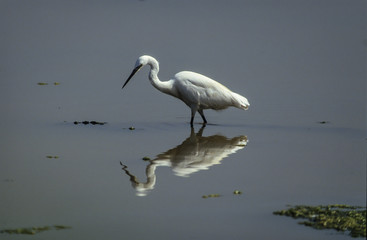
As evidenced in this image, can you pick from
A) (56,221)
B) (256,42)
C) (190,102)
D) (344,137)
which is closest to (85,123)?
(190,102)

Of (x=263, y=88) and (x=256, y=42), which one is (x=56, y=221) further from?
(x=256, y=42)

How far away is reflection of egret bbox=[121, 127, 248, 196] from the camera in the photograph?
31.3 ft

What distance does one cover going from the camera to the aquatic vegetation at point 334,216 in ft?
24.3

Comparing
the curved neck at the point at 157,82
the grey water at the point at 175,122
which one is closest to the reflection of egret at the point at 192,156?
the grey water at the point at 175,122

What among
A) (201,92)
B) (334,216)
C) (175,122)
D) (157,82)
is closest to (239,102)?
(201,92)

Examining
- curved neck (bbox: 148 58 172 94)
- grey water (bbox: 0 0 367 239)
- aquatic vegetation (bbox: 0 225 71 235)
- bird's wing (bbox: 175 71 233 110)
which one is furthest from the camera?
curved neck (bbox: 148 58 172 94)

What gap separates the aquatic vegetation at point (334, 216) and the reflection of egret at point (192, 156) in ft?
5.77

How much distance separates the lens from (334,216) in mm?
7734

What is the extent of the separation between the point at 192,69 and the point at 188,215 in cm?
912

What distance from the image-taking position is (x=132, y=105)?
14.4m

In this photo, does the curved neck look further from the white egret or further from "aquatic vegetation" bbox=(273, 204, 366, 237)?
"aquatic vegetation" bbox=(273, 204, 366, 237)

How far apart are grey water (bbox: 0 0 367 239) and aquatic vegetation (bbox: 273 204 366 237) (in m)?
0.15

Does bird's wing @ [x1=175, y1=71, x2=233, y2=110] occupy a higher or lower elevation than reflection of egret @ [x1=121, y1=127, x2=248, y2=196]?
higher

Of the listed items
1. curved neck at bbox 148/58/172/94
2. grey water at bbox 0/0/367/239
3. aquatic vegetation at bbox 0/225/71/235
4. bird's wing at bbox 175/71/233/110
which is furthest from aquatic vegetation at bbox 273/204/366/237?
curved neck at bbox 148/58/172/94
